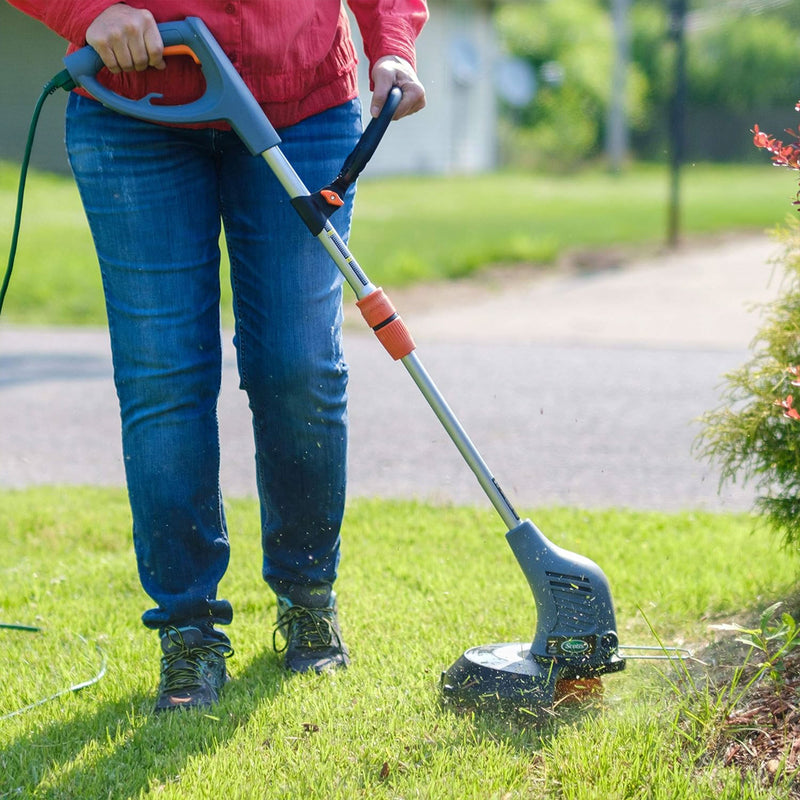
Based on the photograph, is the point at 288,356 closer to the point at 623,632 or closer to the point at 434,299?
the point at 623,632

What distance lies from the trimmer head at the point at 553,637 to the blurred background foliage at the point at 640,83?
22.5 m

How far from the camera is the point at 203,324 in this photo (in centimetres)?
231

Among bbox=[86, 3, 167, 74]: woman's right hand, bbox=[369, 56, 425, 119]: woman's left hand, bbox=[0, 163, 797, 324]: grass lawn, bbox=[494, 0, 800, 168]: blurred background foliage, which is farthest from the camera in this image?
bbox=[494, 0, 800, 168]: blurred background foliage

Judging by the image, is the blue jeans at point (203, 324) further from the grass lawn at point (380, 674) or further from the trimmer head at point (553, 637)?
the trimmer head at point (553, 637)

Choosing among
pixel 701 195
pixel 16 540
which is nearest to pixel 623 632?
pixel 16 540

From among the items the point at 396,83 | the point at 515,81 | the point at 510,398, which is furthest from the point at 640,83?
the point at 396,83

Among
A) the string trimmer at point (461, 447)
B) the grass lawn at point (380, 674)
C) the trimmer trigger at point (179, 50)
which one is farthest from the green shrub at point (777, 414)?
the trimmer trigger at point (179, 50)

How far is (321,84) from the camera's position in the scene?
233 centimetres

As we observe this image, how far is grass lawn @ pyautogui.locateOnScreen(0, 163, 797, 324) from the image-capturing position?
8539mm

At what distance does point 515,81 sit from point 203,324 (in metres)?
26.8

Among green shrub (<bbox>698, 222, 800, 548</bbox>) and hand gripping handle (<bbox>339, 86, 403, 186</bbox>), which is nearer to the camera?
hand gripping handle (<bbox>339, 86, 403, 186</bbox>)

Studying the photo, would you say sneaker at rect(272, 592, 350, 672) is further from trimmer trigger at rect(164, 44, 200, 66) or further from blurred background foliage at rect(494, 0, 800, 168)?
blurred background foliage at rect(494, 0, 800, 168)

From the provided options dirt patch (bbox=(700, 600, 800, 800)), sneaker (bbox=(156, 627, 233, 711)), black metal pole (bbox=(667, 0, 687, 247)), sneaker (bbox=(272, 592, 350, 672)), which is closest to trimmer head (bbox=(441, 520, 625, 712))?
dirt patch (bbox=(700, 600, 800, 800))

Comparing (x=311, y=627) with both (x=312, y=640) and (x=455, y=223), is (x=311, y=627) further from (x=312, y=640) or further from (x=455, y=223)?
(x=455, y=223)
